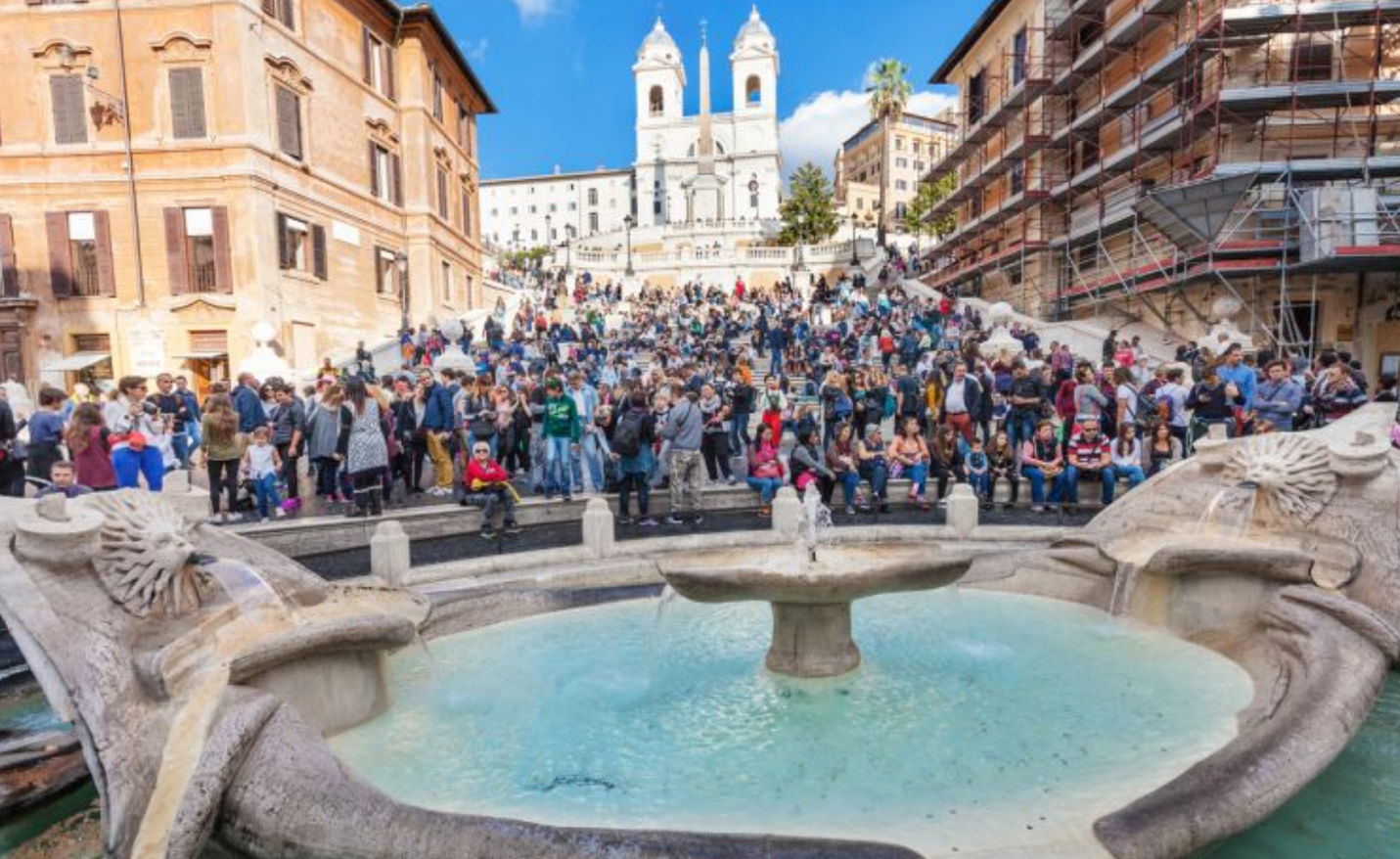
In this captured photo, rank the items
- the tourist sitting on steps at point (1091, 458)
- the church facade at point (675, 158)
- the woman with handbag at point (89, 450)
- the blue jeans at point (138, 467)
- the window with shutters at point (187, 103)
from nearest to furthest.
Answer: the woman with handbag at point (89, 450), the blue jeans at point (138, 467), the tourist sitting on steps at point (1091, 458), the window with shutters at point (187, 103), the church facade at point (675, 158)

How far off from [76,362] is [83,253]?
10.2 ft

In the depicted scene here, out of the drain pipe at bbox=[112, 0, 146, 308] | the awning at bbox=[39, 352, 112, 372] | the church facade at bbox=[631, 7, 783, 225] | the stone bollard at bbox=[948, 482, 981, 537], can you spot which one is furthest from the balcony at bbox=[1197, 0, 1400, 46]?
the church facade at bbox=[631, 7, 783, 225]

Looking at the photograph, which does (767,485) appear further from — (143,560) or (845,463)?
(143,560)

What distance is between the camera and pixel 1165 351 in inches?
886

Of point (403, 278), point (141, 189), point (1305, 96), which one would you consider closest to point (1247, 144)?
point (1305, 96)

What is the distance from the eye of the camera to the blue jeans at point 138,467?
976 centimetres

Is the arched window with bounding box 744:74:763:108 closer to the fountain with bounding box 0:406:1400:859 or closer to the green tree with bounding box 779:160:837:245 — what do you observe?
the green tree with bounding box 779:160:837:245

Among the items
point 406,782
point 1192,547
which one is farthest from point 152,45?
point 1192,547

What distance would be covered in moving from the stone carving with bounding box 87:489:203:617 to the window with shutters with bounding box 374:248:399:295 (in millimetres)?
26787

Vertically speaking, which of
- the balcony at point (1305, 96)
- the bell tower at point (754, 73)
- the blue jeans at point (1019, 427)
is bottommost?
the blue jeans at point (1019, 427)

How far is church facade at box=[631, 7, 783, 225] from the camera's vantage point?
307 ft

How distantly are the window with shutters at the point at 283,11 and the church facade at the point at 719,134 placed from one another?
64550 millimetres

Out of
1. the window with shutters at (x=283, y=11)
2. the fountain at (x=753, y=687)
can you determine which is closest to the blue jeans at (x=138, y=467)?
the fountain at (x=753, y=687)

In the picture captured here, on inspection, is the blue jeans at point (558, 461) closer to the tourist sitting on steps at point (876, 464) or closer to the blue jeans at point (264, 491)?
the blue jeans at point (264, 491)
